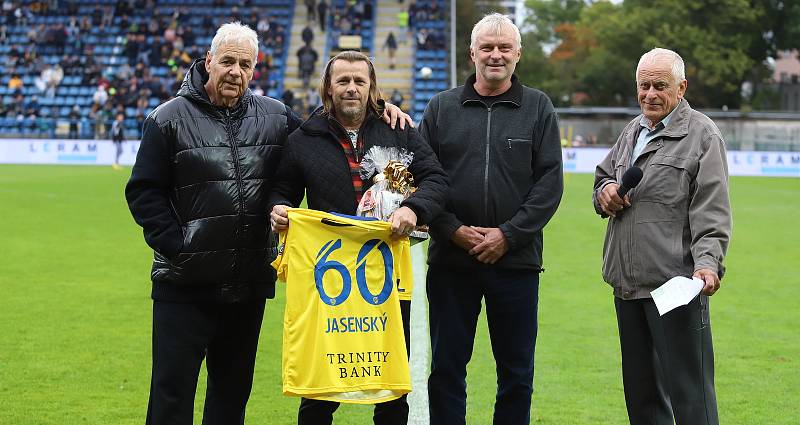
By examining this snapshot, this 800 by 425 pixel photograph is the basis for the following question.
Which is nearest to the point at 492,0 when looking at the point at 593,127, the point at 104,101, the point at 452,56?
the point at 593,127

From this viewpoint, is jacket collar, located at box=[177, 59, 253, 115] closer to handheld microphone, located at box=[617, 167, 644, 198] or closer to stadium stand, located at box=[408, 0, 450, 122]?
handheld microphone, located at box=[617, 167, 644, 198]

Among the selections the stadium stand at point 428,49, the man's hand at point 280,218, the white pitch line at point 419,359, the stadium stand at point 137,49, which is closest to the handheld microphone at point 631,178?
the man's hand at point 280,218

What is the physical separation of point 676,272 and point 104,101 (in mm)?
35678

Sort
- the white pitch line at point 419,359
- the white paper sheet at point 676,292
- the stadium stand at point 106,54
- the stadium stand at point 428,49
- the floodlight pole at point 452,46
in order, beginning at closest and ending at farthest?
the white paper sheet at point 676,292, the white pitch line at point 419,359, the stadium stand at point 106,54, the stadium stand at point 428,49, the floodlight pole at point 452,46

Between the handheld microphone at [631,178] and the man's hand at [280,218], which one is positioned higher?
the handheld microphone at [631,178]

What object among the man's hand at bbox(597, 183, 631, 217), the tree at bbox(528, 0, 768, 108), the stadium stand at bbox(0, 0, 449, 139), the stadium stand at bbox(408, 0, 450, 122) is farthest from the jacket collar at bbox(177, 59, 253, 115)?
the tree at bbox(528, 0, 768, 108)

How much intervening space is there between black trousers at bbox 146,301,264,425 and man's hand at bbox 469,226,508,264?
3.26 ft

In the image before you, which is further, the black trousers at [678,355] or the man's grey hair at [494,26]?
the man's grey hair at [494,26]

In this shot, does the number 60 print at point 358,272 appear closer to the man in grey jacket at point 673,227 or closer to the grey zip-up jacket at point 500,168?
the grey zip-up jacket at point 500,168

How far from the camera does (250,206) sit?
492cm

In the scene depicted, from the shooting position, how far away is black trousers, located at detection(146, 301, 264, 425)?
15.9ft

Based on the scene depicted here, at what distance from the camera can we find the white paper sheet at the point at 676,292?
15.0 feet

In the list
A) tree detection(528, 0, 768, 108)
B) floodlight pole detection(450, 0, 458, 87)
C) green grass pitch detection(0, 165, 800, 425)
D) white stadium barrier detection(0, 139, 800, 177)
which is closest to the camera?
green grass pitch detection(0, 165, 800, 425)

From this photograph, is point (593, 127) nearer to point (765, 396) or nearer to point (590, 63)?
point (590, 63)
